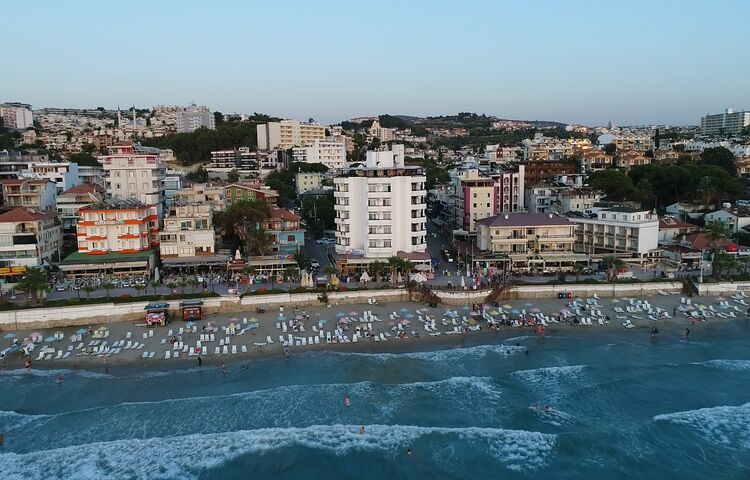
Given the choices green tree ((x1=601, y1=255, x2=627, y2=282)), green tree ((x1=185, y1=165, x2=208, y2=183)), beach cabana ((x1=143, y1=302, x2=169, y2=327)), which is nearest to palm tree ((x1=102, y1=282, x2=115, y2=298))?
beach cabana ((x1=143, y1=302, x2=169, y2=327))

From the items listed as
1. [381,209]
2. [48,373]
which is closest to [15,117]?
[381,209]

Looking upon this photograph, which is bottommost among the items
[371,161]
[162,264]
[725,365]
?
[725,365]

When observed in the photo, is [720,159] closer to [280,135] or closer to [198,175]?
[198,175]

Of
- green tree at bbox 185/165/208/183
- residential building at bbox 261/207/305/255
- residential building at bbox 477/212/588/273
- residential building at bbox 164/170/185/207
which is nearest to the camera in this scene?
residential building at bbox 477/212/588/273

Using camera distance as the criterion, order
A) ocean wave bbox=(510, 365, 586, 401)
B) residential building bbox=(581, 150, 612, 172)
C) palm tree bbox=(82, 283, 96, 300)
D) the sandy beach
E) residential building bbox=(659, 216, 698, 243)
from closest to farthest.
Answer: ocean wave bbox=(510, 365, 586, 401) → the sandy beach → palm tree bbox=(82, 283, 96, 300) → residential building bbox=(659, 216, 698, 243) → residential building bbox=(581, 150, 612, 172)

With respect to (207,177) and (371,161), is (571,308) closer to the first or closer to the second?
(371,161)

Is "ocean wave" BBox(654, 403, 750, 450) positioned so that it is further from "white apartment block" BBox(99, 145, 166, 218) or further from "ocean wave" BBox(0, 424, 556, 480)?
"white apartment block" BBox(99, 145, 166, 218)

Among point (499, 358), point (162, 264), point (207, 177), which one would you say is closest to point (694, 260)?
point (499, 358)
